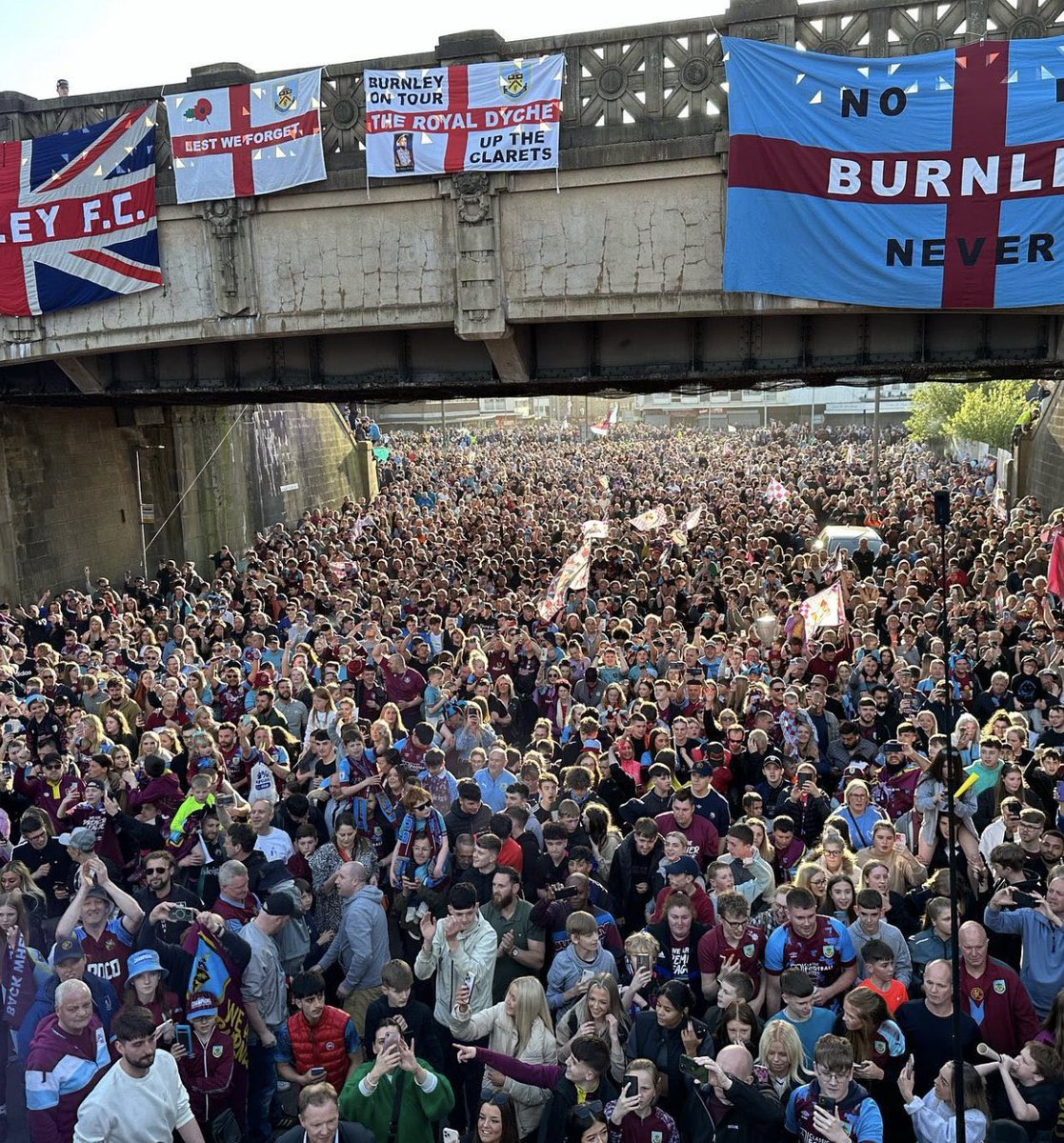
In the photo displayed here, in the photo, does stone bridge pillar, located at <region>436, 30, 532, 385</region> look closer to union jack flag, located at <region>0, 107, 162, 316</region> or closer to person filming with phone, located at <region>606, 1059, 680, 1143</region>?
union jack flag, located at <region>0, 107, 162, 316</region>

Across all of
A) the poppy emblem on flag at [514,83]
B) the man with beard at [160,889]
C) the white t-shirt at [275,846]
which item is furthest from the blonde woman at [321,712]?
the poppy emblem on flag at [514,83]

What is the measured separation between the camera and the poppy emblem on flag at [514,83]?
13.6 metres

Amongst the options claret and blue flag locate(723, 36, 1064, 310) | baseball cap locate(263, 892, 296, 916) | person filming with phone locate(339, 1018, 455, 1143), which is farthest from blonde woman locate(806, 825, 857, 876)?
claret and blue flag locate(723, 36, 1064, 310)

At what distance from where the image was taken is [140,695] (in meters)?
11.6

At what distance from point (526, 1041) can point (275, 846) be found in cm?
249

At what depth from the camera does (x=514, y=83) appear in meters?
13.6

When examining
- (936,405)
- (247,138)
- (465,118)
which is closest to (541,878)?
(465,118)

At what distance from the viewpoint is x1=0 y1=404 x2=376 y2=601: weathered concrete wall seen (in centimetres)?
1864

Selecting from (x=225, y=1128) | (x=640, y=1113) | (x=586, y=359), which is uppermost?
(x=586, y=359)

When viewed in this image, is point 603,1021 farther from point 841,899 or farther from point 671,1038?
point 841,899

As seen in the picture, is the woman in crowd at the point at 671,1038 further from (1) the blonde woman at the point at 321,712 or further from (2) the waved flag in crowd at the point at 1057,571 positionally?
(2) the waved flag in crowd at the point at 1057,571

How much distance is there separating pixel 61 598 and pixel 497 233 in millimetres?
9114

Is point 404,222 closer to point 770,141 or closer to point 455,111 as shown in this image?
point 455,111

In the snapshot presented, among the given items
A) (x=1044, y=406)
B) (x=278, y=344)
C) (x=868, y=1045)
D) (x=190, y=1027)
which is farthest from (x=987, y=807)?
(x=1044, y=406)
